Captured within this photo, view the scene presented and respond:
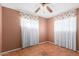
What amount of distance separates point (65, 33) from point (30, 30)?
2.33 ft

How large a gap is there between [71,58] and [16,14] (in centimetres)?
126

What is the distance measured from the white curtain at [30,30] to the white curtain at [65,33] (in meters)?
0.39

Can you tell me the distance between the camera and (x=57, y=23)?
141 cm

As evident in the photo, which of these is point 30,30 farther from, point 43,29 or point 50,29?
point 50,29

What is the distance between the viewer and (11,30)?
148 cm

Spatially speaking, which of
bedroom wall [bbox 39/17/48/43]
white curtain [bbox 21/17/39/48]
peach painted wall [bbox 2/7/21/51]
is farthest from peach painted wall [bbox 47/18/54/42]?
peach painted wall [bbox 2/7/21/51]

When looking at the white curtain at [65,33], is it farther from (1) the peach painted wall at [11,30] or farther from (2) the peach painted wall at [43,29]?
(1) the peach painted wall at [11,30]

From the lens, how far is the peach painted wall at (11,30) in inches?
58.1

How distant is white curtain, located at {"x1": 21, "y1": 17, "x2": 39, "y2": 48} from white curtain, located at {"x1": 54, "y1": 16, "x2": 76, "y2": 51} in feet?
1.28

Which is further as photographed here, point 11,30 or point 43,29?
point 11,30

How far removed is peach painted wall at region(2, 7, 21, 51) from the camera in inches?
58.1

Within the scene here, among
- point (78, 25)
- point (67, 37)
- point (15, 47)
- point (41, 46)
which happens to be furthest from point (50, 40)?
point (15, 47)

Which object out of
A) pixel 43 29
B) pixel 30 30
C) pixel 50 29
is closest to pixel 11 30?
pixel 30 30

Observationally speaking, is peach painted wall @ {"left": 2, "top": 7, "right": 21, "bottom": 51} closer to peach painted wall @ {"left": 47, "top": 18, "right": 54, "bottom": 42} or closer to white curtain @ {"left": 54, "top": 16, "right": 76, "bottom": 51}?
peach painted wall @ {"left": 47, "top": 18, "right": 54, "bottom": 42}
